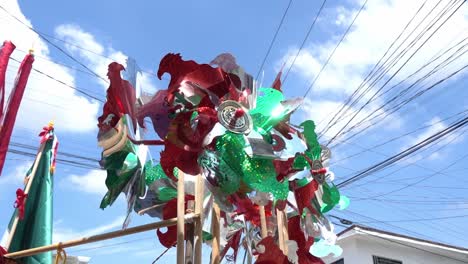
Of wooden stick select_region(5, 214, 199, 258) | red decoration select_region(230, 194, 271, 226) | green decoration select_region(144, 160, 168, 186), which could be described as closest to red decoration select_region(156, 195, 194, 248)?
green decoration select_region(144, 160, 168, 186)

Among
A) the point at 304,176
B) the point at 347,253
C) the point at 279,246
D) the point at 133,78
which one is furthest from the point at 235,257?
the point at 347,253

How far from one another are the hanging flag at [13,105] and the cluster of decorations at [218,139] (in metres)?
1.55

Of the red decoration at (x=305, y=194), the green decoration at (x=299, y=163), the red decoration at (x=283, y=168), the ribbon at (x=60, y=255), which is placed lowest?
the ribbon at (x=60, y=255)

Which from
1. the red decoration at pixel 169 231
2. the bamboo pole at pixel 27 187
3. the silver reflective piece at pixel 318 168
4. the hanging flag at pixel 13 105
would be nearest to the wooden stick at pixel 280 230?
the silver reflective piece at pixel 318 168

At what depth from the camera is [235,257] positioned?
9.97ft

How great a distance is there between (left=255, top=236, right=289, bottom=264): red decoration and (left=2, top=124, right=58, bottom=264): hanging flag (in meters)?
1.75

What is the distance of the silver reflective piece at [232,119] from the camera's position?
1773 millimetres

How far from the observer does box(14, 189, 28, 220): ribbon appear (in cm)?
325

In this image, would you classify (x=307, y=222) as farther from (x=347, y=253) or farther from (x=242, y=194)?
(x=347, y=253)

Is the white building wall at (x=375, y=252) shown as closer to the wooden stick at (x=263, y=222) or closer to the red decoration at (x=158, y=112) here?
the wooden stick at (x=263, y=222)

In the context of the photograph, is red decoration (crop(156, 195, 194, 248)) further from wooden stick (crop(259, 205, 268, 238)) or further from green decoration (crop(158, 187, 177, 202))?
wooden stick (crop(259, 205, 268, 238))

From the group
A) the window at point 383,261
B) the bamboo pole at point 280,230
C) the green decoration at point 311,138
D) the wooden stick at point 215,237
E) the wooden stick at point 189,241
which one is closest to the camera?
the wooden stick at point 189,241

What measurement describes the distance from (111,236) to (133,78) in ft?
2.03

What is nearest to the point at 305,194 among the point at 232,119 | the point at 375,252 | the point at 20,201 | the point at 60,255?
the point at 232,119
